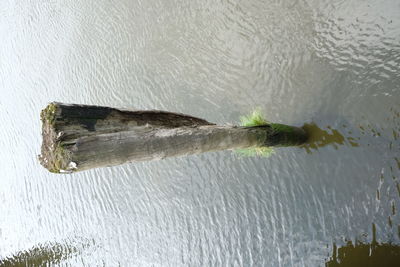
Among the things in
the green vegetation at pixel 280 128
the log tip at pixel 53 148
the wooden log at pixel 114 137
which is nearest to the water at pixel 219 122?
the green vegetation at pixel 280 128

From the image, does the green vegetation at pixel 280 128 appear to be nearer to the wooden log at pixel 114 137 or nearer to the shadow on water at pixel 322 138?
the shadow on water at pixel 322 138

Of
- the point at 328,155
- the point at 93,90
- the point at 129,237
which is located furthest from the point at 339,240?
the point at 93,90

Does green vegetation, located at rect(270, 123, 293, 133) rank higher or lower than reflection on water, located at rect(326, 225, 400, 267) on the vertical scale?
higher

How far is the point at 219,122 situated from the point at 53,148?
7.03 ft

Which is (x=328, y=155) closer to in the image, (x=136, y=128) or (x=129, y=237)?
(x=136, y=128)

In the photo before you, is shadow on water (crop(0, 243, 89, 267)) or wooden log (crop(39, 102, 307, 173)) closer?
wooden log (crop(39, 102, 307, 173))

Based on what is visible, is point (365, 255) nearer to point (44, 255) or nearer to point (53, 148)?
point (53, 148)

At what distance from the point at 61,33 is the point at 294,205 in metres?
3.98

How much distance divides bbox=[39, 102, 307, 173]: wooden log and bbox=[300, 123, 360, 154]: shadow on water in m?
0.85

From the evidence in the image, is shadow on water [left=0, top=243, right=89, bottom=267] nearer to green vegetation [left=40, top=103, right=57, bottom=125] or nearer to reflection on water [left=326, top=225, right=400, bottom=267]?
reflection on water [left=326, top=225, right=400, bottom=267]

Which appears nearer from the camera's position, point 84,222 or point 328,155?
point 328,155

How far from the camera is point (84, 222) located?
4496 millimetres

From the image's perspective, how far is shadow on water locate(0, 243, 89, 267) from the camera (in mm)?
4620

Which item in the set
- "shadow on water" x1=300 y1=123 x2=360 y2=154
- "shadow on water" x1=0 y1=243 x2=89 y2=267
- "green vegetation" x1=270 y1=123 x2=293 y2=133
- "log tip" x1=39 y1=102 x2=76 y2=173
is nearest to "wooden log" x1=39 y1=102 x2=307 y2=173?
"log tip" x1=39 y1=102 x2=76 y2=173
